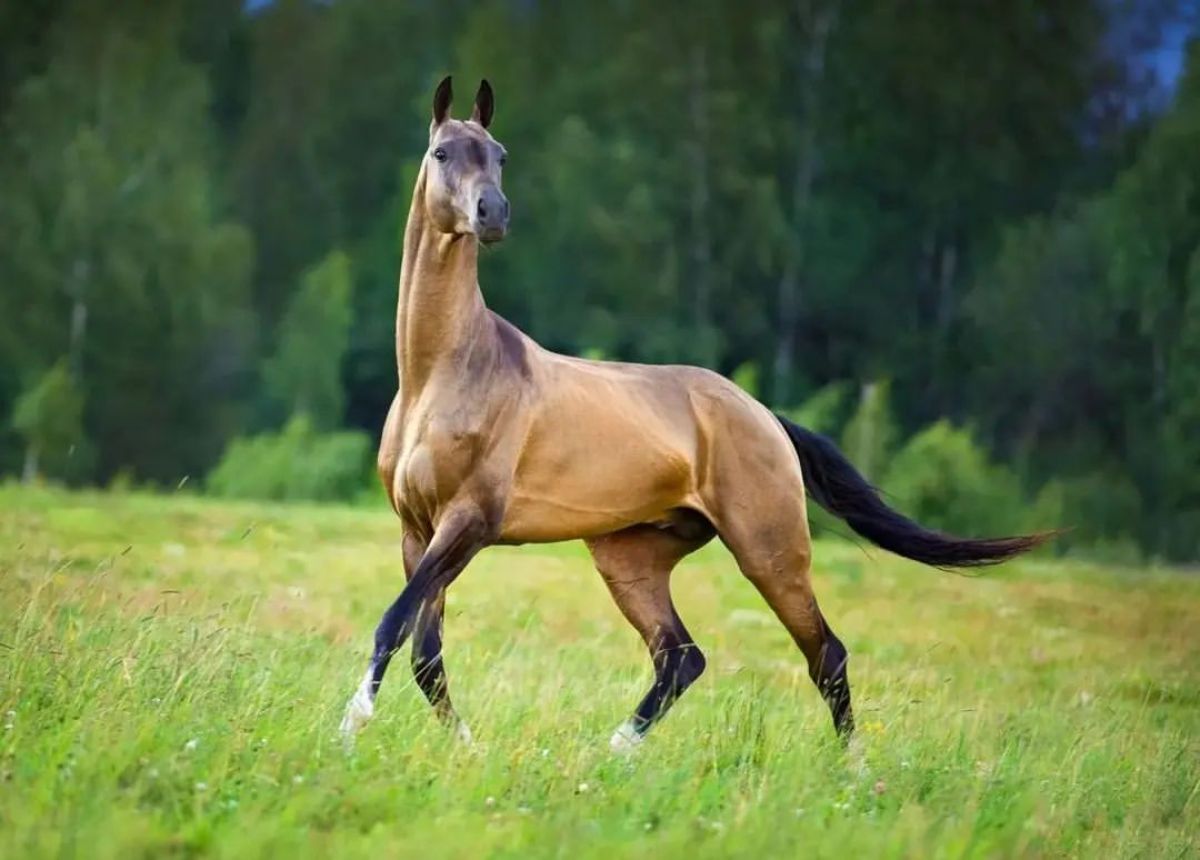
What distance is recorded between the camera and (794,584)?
8.24 m

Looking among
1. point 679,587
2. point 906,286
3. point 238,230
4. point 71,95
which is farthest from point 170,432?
point 679,587

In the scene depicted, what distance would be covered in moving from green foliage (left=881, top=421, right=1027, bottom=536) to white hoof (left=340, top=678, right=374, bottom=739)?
1870cm

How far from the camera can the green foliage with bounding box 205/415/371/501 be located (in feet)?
92.8

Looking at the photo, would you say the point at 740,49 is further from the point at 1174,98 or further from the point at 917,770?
the point at 917,770

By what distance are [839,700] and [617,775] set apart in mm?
2103

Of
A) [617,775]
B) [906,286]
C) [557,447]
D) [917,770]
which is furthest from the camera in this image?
[906,286]

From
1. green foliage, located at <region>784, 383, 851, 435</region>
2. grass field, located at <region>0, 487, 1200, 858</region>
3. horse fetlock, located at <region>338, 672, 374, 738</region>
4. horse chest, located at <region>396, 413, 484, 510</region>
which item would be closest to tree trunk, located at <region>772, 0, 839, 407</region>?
green foliage, located at <region>784, 383, 851, 435</region>

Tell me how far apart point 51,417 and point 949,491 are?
15.2 meters

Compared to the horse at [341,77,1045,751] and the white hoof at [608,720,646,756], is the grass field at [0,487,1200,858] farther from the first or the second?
the horse at [341,77,1045,751]

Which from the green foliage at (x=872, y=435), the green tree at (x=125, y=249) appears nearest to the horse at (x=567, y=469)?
the green foliage at (x=872, y=435)

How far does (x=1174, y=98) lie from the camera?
3192 cm

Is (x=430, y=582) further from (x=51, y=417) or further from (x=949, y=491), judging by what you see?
(x=51, y=417)

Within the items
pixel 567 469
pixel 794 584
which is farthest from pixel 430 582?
pixel 794 584

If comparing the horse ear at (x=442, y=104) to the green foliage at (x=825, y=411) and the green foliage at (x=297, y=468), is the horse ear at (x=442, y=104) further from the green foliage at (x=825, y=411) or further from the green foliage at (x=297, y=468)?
the green foliage at (x=297, y=468)
